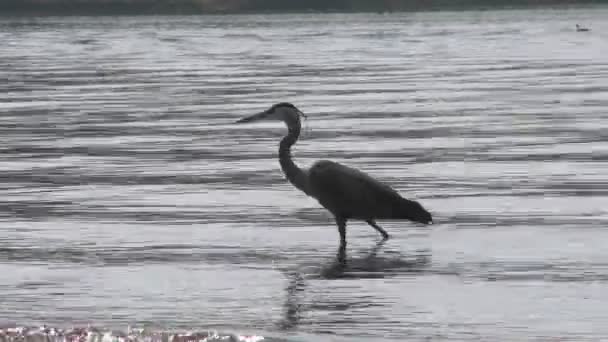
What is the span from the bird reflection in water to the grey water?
0.03 m

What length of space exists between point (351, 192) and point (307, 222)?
8.69 feet

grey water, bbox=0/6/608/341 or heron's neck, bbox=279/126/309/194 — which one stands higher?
heron's neck, bbox=279/126/309/194

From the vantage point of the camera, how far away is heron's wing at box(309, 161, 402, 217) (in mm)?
16656

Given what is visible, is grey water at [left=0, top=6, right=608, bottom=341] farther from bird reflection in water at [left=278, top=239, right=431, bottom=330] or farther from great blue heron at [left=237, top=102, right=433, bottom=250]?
great blue heron at [left=237, top=102, right=433, bottom=250]

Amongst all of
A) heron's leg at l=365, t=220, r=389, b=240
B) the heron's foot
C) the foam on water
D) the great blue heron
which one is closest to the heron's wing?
the great blue heron

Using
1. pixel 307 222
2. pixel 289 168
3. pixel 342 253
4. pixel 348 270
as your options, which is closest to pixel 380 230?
pixel 342 253

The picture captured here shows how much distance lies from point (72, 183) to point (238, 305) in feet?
32.5

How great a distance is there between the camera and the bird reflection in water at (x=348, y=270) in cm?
1389

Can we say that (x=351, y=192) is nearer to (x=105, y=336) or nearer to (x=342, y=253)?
(x=342, y=253)

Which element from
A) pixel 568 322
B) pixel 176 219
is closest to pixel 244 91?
pixel 176 219

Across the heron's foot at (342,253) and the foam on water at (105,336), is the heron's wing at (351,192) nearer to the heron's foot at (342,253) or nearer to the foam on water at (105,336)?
the heron's foot at (342,253)

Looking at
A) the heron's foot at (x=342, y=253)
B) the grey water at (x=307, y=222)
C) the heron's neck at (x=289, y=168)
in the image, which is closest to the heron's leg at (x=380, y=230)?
the grey water at (x=307, y=222)

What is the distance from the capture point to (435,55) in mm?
83625

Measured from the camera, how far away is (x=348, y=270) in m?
15.7
